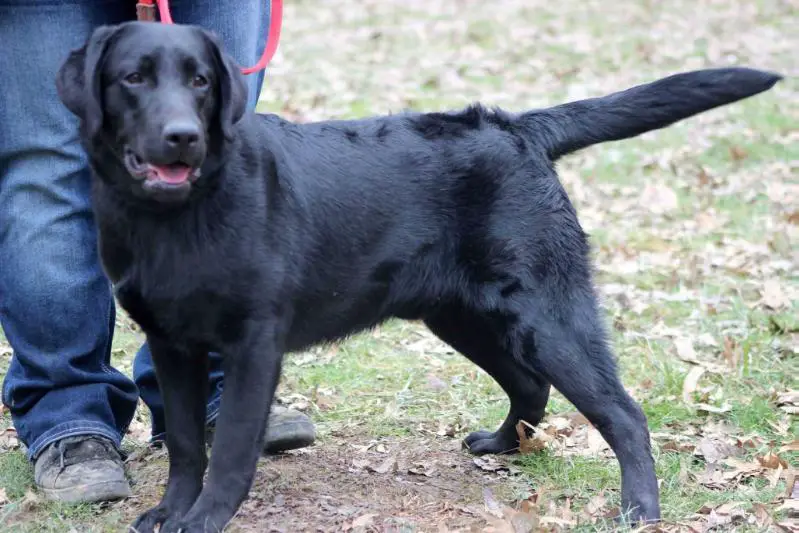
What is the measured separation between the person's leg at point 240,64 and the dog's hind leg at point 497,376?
0.58m

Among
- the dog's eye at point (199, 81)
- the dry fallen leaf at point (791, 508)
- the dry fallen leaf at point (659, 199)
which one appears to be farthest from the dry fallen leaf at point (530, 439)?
the dry fallen leaf at point (659, 199)

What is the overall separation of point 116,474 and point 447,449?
1.17m

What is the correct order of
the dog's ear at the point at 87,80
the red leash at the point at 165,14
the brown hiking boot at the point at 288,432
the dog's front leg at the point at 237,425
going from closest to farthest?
the dog's ear at the point at 87,80, the dog's front leg at the point at 237,425, the red leash at the point at 165,14, the brown hiking boot at the point at 288,432

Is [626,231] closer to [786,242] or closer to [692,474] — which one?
[786,242]

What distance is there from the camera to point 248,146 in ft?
9.42

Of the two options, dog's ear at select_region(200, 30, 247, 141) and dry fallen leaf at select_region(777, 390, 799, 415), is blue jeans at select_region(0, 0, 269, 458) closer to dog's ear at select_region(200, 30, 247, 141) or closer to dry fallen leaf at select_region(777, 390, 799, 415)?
dog's ear at select_region(200, 30, 247, 141)

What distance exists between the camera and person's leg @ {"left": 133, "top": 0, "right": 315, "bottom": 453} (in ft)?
10.6

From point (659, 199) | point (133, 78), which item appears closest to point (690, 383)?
point (133, 78)

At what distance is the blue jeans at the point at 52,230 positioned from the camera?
306cm

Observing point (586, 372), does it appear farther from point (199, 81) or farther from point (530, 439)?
point (199, 81)

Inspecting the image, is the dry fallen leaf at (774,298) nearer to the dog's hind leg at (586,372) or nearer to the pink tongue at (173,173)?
the dog's hind leg at (586,372)

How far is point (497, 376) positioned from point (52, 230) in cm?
155

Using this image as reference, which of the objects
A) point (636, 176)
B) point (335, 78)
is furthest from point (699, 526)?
point (335, 78)

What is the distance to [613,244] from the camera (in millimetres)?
6082
